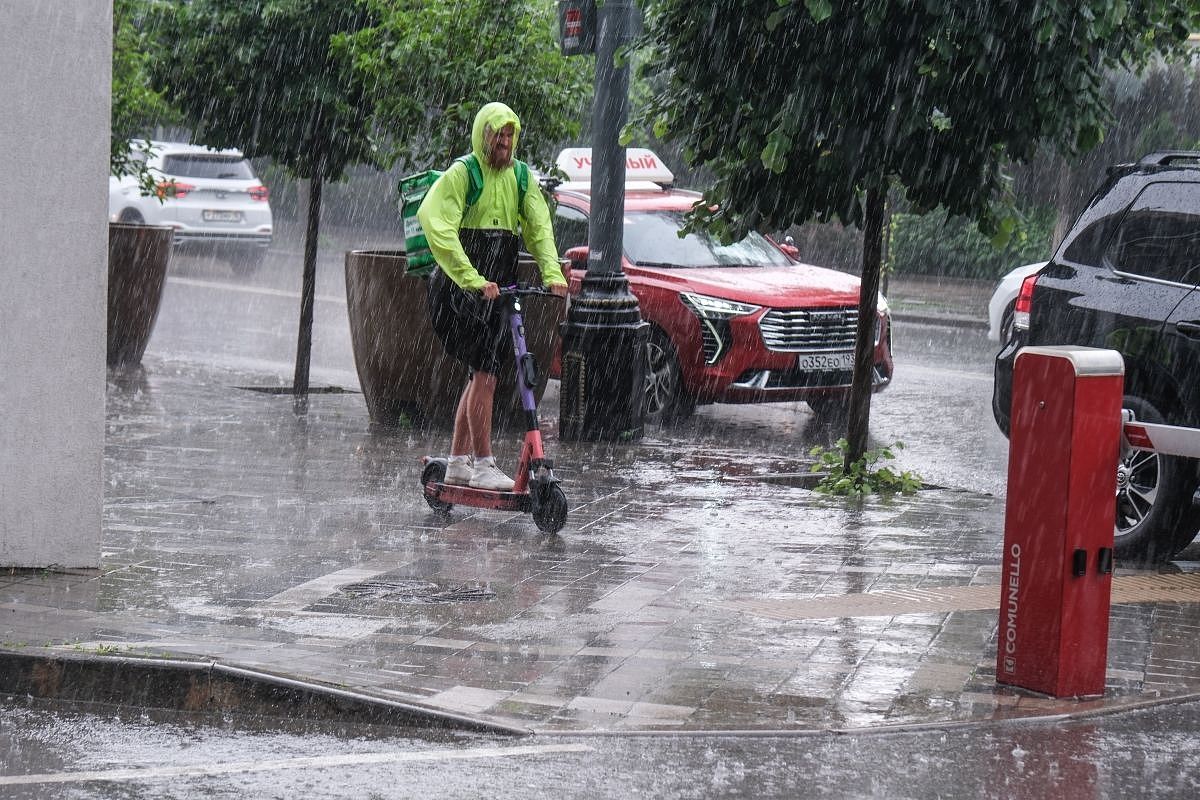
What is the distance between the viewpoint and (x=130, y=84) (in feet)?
49.0

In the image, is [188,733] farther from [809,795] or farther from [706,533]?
[706,533]

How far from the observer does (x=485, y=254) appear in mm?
8609

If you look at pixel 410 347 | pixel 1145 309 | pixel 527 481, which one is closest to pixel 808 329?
pixel 410 347

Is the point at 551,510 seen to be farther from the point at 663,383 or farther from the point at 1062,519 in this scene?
the point at 663,383

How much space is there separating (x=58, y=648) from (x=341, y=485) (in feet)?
12.0

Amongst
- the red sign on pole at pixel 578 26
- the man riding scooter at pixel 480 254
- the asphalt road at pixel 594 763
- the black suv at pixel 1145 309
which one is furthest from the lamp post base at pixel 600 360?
the asphalt road at pixel 594 763

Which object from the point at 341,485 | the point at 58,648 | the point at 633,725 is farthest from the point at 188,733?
the point at 341,485

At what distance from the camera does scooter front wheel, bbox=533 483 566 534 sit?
8312mm

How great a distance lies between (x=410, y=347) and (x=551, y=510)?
12.1 feet

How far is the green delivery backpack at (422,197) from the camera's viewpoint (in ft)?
28.1

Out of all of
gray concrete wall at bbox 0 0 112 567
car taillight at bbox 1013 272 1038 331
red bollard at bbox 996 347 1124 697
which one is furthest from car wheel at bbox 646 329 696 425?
red bollard at bbox 996 347 1124 697

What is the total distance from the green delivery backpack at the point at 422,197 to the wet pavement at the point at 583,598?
1.24 meters

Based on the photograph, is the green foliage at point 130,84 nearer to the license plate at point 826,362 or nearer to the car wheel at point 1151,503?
the license plate at point 826,362

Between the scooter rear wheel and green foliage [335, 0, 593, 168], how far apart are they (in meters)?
3.66
